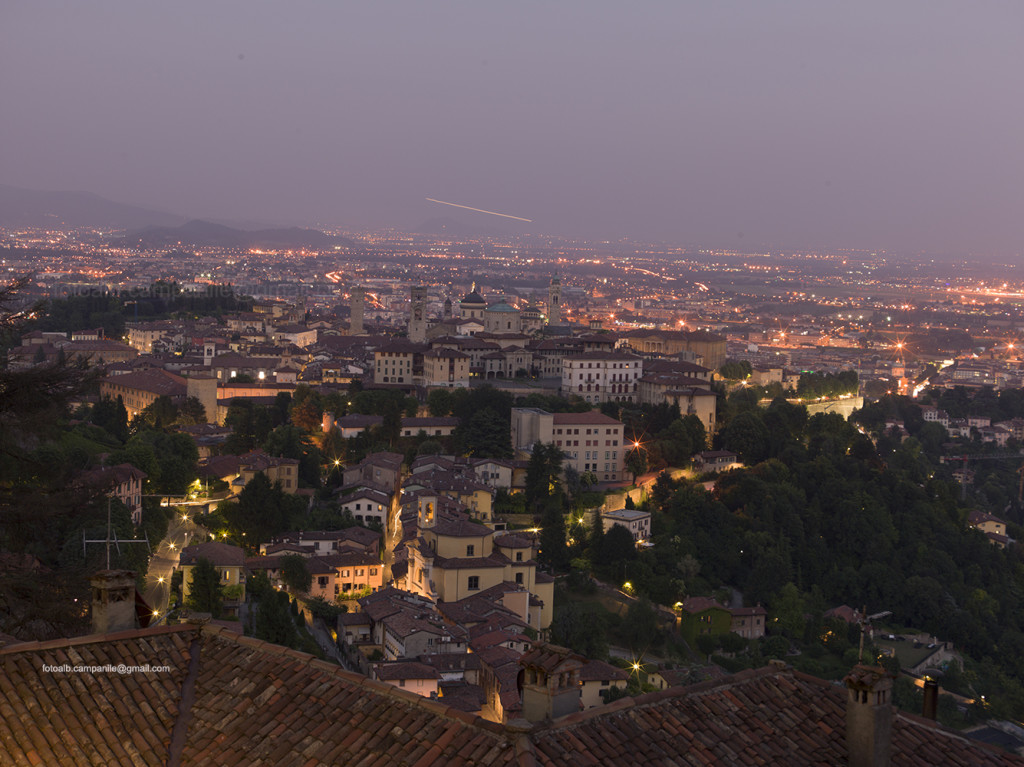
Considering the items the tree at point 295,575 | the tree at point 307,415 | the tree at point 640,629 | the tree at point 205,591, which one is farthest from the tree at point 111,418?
the tree at point 640,629

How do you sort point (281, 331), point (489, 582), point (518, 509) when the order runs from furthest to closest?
point (281, 331), point (518, 509), point (489, 582)

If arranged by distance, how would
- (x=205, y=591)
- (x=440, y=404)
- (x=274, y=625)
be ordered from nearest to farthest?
(x=274, y=625), (x=205, y=591), (x=440, y=404)

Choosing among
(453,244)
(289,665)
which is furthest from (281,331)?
(453,244)

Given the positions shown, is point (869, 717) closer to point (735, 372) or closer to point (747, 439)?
point (747, 439)

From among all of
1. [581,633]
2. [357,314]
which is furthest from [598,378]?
[357,314]

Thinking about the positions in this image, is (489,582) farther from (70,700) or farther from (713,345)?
(713,345)

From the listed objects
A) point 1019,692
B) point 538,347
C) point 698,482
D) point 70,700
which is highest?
point 70,700
